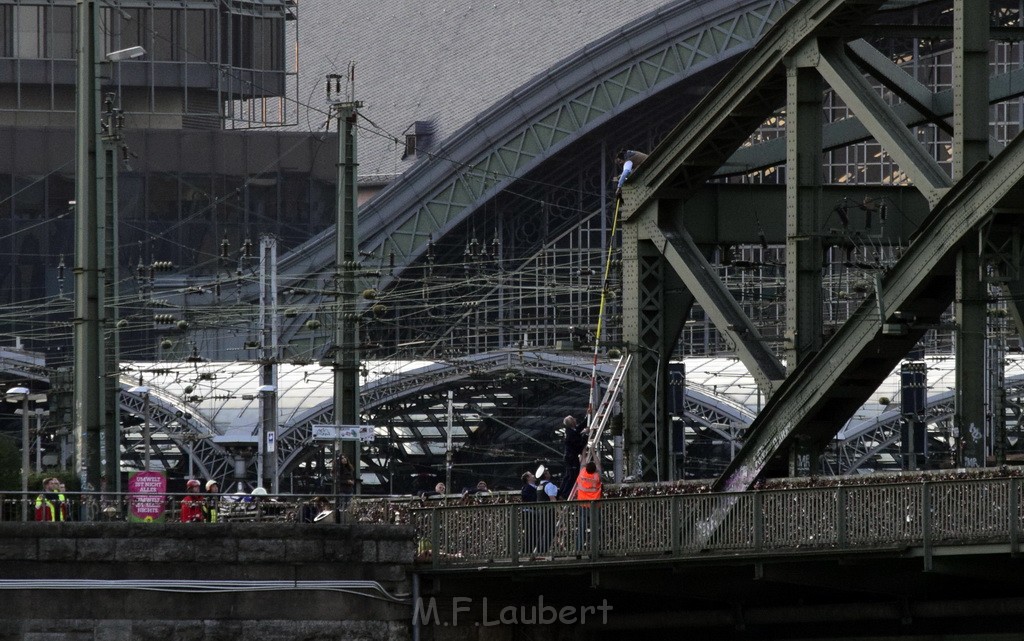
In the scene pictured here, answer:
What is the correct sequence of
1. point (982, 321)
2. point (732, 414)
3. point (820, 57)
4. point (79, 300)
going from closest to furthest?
point (982, 321), point (820, 57), point (79, 300), point (732, 414)

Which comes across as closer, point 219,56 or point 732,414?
point 732,414

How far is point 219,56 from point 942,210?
69412 mm

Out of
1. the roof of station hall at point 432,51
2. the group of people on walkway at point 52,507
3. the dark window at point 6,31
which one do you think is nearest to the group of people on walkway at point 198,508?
the group of people on walkway at point 52,507

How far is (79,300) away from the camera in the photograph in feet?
108

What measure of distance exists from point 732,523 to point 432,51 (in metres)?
81.9

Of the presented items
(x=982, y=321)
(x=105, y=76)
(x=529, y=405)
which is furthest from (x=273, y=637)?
(x=529, y=405)

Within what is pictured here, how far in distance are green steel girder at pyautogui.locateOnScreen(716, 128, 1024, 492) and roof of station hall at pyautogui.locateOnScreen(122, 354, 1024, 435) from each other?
118 feet

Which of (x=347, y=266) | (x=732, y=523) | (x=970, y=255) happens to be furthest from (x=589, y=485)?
(x=347, y=266)

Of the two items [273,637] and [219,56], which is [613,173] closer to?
[219,56]

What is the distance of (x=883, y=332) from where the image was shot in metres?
24.4

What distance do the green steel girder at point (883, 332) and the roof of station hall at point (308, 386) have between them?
36044 mm

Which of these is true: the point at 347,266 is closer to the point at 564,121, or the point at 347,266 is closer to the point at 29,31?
the point at 564,121

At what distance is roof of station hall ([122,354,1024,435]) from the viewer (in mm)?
64312

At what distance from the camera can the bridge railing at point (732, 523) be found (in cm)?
2234
